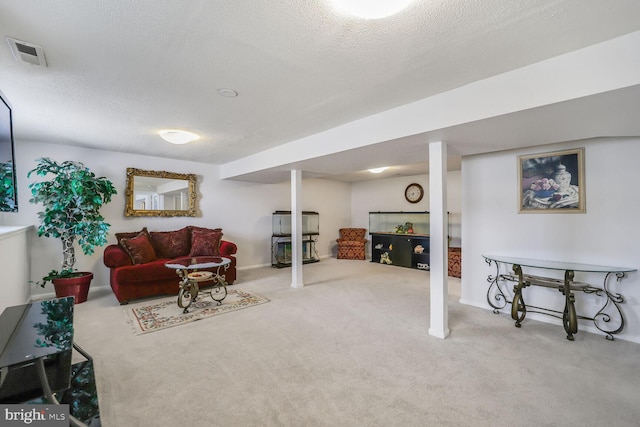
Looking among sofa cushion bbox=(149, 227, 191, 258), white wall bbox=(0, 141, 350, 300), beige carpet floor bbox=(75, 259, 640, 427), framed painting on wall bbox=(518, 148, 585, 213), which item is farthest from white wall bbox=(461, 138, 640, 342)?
sofa cushion bbox=(149, 227, 191, 258)

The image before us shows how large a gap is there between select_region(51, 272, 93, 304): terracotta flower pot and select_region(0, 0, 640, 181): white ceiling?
2.05 meters

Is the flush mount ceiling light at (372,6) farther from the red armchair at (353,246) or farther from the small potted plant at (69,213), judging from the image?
the red armchair at (353,246)

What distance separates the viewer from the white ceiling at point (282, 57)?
1.43m

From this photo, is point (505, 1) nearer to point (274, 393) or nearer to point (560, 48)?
point (560, 48)

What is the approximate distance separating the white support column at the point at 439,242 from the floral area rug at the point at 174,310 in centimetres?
226

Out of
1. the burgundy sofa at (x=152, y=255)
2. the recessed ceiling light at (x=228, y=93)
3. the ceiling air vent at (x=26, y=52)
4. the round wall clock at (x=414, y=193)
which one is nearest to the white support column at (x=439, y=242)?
the recessed ceiling light at (x=228, y=93)

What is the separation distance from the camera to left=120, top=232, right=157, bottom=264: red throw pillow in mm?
4090

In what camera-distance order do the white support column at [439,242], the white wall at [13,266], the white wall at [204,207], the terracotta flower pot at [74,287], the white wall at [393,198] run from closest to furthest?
the white wall at [13,266] < the white support column at [439,242] < the terracotta flower pot at [74,287] < the white wall at [204,207] < the white wall at [393,198]

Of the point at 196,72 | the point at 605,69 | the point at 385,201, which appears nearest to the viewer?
the point at 605,69

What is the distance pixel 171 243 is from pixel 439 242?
4357mm

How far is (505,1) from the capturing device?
1345 millimetres

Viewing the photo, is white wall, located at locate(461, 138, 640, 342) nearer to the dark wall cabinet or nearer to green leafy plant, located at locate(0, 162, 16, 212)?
the dark wall cabinet

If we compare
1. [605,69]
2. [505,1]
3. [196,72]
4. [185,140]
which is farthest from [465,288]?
[185,140]

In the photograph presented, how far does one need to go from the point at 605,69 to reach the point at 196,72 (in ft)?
8.77
